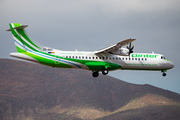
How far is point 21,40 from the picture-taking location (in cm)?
4416

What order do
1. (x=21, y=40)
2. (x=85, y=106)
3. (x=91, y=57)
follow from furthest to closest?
(x=85, y=106)
(x=91, y=57)
(x=21, y=40)

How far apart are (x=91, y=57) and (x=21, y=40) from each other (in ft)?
37.3

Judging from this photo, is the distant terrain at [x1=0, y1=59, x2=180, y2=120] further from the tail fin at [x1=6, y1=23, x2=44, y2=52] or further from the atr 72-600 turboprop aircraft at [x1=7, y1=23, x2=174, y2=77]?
the tail fin at [x1=6, y1=23, x2=44, y2=52]

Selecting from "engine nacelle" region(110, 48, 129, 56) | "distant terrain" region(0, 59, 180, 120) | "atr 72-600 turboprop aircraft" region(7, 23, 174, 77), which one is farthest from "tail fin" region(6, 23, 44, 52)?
"distant terrain" region(0, 59, 180, 120)

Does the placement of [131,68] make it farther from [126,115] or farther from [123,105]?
[123,105]

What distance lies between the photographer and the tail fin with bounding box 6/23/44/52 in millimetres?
43666

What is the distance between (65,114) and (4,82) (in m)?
50.8

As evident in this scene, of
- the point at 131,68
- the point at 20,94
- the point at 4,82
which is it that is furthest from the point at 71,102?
the point at 131,68

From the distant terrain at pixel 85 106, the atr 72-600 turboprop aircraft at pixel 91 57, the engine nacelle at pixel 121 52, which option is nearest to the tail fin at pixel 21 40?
the atr 72-600 turboprop aircraft at pixel 91 57

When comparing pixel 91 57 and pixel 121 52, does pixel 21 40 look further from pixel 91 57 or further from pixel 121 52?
pixel 121 52

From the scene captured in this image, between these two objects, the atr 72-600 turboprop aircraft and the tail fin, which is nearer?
the tail fin

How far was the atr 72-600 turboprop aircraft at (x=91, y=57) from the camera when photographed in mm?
43844

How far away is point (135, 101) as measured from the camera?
611 ft

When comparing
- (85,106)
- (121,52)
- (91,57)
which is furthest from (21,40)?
(85,106)
